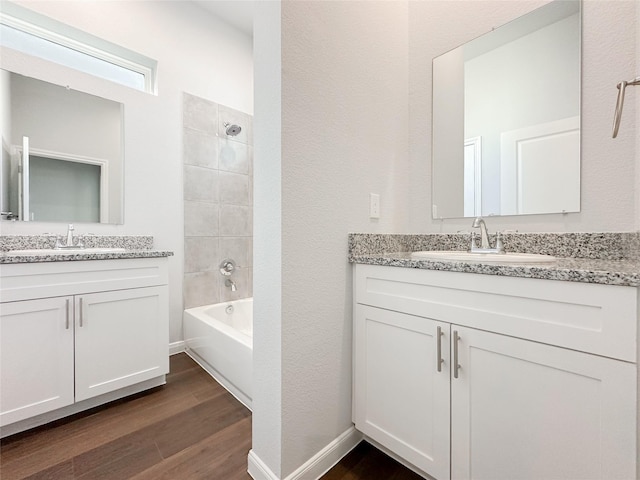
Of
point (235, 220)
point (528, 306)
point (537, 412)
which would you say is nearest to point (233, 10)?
point (235, 220)

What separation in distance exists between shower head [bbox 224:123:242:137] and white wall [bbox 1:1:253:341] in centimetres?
24

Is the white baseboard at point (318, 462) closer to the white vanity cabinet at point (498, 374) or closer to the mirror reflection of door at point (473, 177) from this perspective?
the white vanity cabinet at point (498, 374)

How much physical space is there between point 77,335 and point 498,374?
1.86 meters

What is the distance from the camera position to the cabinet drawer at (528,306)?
673mm

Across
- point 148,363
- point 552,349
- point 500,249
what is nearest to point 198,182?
point 148,363

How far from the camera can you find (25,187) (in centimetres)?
174

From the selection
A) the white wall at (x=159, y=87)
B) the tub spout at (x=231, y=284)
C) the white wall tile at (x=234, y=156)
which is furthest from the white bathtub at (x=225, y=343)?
the white wall tile at (x=234, y=156)

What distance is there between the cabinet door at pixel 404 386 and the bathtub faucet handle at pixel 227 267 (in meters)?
1.69

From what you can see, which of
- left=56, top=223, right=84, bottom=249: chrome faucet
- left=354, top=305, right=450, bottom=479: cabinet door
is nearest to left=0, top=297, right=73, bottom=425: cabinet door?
left=56, top=223, right=84, bottom=249: chrome faucet

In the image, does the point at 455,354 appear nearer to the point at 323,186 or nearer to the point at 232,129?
the point at 323,186

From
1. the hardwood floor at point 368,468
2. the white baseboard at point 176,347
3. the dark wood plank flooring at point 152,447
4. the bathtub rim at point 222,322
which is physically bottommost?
the hardwood floor at point 368,468

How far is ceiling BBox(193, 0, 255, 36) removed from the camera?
2408 millimetres

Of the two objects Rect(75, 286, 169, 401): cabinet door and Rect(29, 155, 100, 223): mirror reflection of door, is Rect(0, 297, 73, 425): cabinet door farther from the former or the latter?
Rect(29, 155, 100, 223): mirror reflection of door

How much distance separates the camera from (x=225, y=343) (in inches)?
70.2
